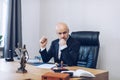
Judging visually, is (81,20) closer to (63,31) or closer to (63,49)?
(63,31)

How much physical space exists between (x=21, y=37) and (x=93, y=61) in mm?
1613

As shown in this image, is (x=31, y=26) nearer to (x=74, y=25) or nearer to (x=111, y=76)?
(x=74, y=25)

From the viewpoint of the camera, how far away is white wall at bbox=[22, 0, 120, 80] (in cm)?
352

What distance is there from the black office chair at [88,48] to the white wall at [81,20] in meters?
0.43

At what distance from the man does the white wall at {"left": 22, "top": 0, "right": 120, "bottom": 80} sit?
2.63 ft

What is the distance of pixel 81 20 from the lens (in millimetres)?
3945

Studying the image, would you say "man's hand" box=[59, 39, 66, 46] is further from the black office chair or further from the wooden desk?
the wooden desk

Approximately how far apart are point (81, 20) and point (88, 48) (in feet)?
2.63

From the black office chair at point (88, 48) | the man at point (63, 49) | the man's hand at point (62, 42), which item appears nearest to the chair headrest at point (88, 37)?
the black office chair at point (88, 48)

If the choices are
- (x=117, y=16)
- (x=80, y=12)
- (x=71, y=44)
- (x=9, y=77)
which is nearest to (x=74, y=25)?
(x=80, y=12)

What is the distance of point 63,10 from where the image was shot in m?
4.24

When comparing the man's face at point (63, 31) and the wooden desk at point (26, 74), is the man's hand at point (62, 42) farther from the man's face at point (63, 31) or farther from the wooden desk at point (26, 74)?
the wooden desk at point (26, 74)

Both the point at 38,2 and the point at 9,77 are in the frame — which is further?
the point at 38,2

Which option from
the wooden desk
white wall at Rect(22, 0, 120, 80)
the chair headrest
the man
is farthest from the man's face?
white wall at Rect(22, 0, 120, 80)
